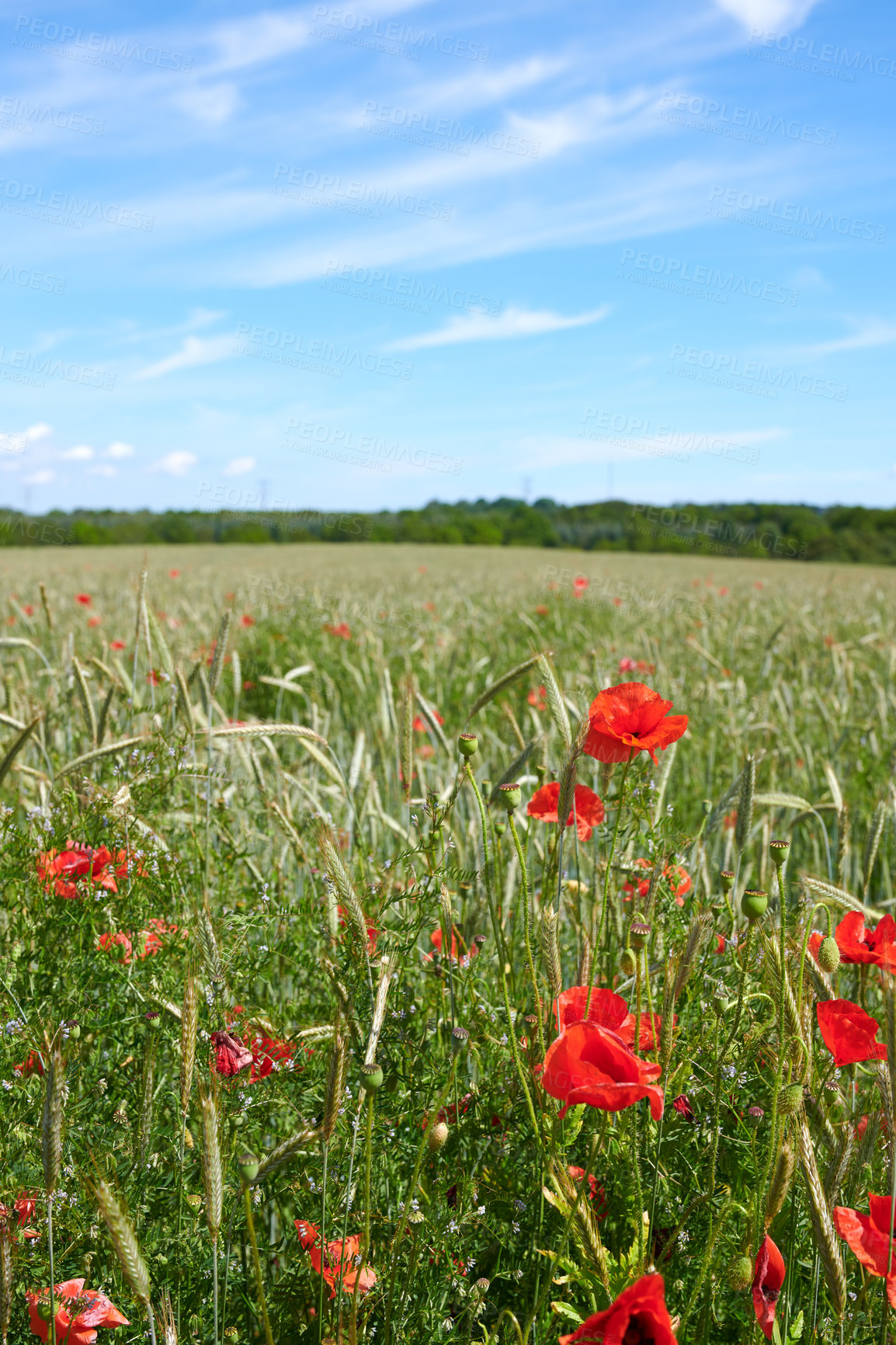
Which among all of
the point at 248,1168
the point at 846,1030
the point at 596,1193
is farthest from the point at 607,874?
the point at 248,1168

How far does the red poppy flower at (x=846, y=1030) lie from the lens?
1217 mm

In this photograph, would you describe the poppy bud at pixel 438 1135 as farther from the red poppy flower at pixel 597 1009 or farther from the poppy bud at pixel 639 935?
the poppy bud at pixel 639 935

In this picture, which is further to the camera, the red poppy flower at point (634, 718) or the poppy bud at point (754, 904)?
the red poppy flower at point (634, 718)

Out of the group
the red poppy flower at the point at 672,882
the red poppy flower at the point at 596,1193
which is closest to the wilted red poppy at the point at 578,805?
the red poppy flower at the point at 672,882

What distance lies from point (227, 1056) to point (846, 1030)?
81cm

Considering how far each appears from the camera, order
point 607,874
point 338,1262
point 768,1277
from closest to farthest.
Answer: point 768,1277, point 338,1262, point 607,874

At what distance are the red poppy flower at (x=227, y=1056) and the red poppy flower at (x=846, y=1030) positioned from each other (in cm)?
76

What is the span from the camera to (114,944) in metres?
1.51

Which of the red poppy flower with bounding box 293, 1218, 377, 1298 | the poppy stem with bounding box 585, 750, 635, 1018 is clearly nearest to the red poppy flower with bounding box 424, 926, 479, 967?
the poppy stem with bounding box 585, 750, 635, 1018

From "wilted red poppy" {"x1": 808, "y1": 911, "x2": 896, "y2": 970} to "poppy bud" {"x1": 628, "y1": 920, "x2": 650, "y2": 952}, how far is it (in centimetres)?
26

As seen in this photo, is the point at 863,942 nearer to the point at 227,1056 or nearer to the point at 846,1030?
the point at 846,1030

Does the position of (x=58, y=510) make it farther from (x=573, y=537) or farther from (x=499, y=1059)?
(x=499, y=1059)

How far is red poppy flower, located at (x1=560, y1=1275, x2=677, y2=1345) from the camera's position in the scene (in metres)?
0.88

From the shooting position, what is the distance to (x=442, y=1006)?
5.21ft
